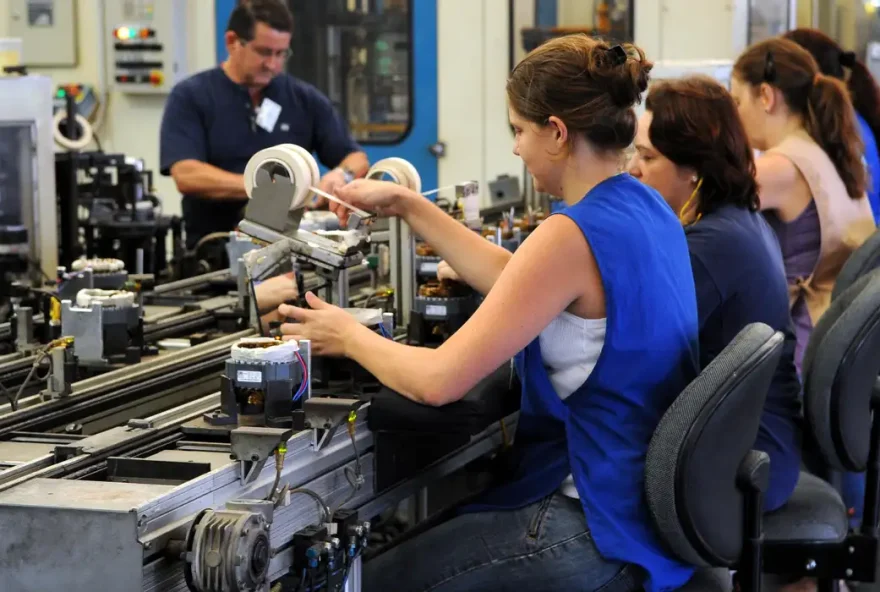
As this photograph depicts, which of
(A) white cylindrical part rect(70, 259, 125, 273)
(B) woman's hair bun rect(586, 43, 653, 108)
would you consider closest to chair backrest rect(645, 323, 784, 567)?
(B) woman's hair bun rect(586, 43, 653, 108)

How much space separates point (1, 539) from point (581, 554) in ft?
2.47

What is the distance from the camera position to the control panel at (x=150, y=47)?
196 inches

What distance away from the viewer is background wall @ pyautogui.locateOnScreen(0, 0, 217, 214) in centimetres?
504

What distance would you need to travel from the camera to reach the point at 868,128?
140 inches

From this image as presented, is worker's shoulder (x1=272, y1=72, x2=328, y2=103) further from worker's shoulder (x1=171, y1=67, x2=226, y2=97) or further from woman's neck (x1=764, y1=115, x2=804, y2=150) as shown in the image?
woman's neck (x1=764, y1=115, x2=804, y2=150)

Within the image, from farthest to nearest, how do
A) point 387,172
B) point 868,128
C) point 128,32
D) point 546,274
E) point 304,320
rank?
point 128,32 < point 868,128 < point 387,172 < point 304,320 < point 546,274

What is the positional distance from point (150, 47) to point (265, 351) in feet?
12.0

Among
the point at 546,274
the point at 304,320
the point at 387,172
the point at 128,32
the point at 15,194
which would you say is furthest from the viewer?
the point at 128,32

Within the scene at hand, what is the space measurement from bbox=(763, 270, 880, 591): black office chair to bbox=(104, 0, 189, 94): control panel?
3.34 m

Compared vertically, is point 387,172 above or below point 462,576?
above

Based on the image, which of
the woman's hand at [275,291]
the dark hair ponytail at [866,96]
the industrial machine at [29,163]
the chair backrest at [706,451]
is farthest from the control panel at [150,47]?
the chair backrest at [706,451]

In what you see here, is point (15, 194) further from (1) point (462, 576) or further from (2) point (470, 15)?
Result: (2) point (470, 15)

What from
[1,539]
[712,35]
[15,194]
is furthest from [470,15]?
[1,539]

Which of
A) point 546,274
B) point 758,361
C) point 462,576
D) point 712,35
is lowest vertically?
point 462,576
